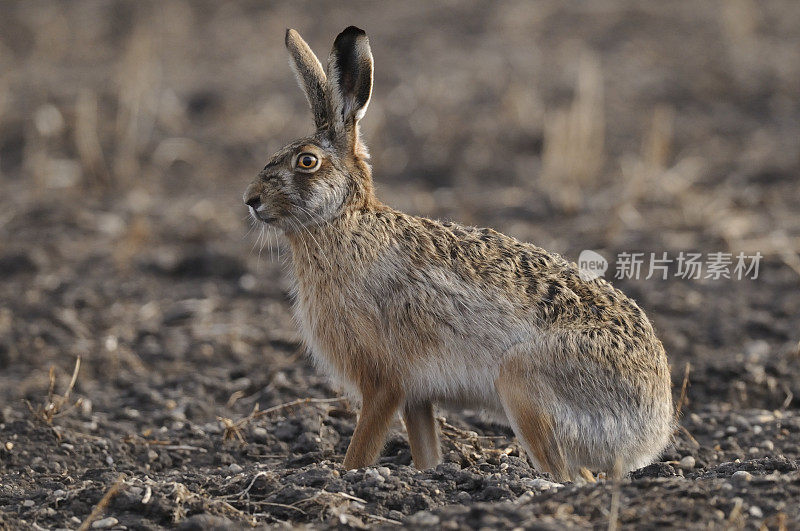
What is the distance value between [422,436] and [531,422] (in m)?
0.68

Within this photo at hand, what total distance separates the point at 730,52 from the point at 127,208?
832 centimetres

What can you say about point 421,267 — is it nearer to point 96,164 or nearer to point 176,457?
point 176,457

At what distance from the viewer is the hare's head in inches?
199

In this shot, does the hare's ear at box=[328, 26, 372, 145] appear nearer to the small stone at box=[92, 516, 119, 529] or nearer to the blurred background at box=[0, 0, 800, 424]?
the blurred background at box=[0, 0, 800, 424]

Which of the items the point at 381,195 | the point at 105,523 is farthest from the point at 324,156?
the point at 381,195

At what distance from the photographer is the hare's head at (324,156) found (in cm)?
506

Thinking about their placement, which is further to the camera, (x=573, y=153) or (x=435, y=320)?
(x=573, y=153)

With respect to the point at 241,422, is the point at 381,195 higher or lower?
higher

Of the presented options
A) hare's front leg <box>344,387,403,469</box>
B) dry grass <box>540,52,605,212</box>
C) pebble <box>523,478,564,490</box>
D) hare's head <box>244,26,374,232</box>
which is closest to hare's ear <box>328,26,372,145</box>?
hare's head <box>244,26,374,232</box>

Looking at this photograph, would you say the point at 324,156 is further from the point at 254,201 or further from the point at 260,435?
the point at 260,435

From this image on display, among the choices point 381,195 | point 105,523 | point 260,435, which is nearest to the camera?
point 105,523

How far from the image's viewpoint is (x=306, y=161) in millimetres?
5098

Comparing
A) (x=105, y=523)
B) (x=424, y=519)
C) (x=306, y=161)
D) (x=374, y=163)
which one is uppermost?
(x=374, y=163)

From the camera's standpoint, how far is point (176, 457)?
18.2 ft
